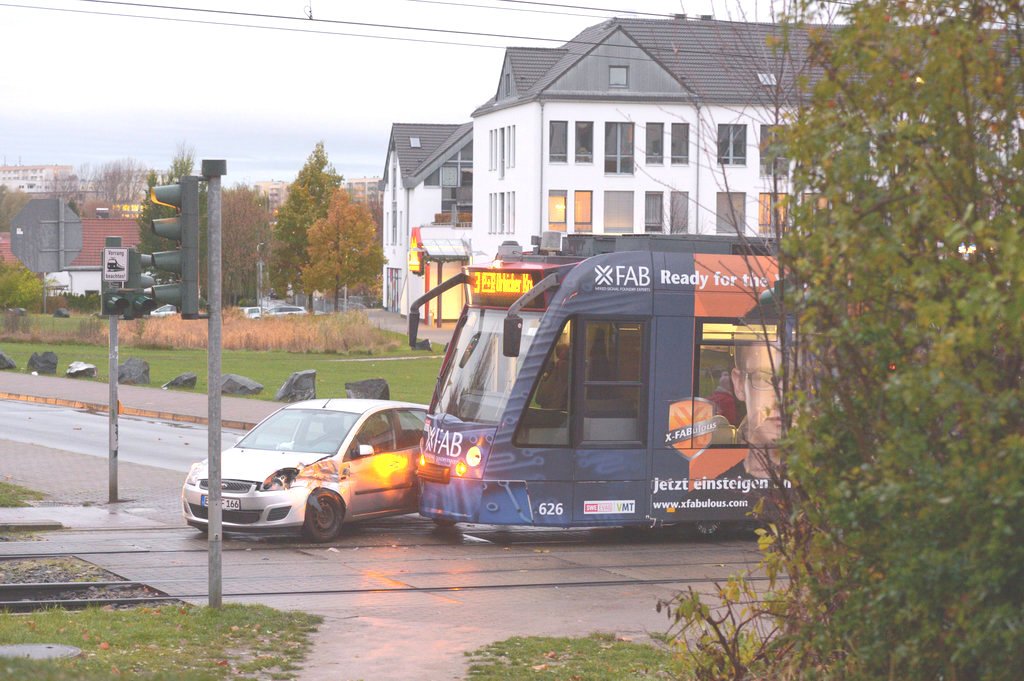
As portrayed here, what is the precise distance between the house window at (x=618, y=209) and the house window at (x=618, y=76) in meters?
4.96

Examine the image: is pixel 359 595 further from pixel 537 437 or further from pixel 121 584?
pixel 537 437

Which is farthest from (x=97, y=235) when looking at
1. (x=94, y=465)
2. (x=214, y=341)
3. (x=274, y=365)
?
(x=214, y=341)

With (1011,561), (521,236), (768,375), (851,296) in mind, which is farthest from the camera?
(521,236)

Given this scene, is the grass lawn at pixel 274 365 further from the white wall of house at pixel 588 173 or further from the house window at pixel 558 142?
the house window at pixel 558 142

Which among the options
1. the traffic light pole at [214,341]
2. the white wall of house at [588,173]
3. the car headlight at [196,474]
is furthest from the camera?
the white wall of house at [588,173]

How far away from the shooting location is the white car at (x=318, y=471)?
1427 cm

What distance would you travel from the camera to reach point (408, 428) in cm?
1593

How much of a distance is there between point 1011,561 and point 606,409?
1008 cm

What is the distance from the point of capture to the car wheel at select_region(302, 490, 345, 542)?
1445cm

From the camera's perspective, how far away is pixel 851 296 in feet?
16.6

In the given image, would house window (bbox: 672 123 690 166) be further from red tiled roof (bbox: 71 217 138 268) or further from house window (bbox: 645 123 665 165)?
red tiled roof (bbox: 71 217 138 268)

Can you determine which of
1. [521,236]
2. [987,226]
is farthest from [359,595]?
[521,236]

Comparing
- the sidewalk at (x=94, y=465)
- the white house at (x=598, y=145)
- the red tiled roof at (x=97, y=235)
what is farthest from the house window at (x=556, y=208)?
the red tiled roof at (x=97, y=235)

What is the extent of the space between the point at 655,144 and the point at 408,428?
48.0 m
